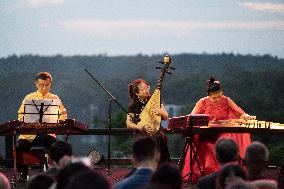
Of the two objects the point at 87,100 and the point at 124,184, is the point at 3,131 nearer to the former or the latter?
the point at 124,184

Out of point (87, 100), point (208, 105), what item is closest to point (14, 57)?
point (87, 100)

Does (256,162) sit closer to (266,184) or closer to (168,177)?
(266,184)

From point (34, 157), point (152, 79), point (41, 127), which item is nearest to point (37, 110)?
point (41, 127)

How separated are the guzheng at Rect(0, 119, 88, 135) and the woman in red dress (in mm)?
2397

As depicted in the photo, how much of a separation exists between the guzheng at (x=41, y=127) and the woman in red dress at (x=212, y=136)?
240 cm

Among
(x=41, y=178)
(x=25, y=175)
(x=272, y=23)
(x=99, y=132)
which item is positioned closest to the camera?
(x=41, y=178)

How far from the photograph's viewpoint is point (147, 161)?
264 inches

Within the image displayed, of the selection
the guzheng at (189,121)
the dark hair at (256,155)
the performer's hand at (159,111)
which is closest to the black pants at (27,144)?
the performer's hand at (159,111)

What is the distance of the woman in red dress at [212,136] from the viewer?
41.8 feet

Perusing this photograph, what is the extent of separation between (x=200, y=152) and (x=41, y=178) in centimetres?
768

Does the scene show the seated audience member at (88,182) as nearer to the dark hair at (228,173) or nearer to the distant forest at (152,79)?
the dark hair at (228,173)

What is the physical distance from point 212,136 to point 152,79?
9.69m

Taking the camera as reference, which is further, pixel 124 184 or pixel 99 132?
pixel 99 132

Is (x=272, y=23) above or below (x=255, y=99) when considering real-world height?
above
